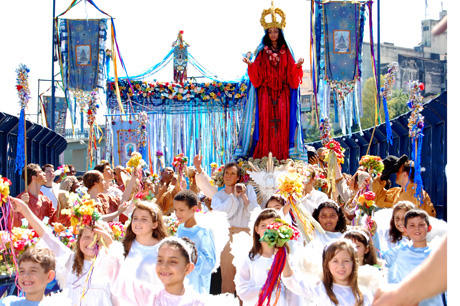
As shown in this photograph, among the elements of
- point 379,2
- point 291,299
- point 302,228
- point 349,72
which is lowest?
point 291,299

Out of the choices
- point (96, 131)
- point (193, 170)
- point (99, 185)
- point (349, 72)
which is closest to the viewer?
point (99, 185)

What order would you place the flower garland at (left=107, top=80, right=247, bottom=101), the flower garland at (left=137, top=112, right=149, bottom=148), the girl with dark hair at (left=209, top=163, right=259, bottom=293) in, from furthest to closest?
the flower garland at (left=107, top=80, right=247, bottom=101) < the flower garland at (left=137, top=112, right=149, bottom=148) < the girl with dark hair at (left=209, top=163, right=259, bottom=293)

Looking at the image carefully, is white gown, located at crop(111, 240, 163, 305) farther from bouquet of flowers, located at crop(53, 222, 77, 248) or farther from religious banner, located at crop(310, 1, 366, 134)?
religious banner, located at crop(310, 1, 366, 134)

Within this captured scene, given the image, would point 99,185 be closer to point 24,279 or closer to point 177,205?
point 177,205

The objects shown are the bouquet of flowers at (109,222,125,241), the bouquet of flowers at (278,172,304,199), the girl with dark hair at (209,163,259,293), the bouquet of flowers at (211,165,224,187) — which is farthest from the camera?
the bouquet of flowers at (211,165,224,187)

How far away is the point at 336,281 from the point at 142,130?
11.2 m

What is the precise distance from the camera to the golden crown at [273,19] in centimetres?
986

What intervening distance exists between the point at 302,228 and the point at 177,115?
35.4 feet

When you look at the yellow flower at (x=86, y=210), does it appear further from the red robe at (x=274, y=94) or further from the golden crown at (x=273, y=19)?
the golden crown at (x=273, y=19)

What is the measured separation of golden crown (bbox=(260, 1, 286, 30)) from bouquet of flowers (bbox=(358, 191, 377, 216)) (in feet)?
14.0

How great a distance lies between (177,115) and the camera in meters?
16.2

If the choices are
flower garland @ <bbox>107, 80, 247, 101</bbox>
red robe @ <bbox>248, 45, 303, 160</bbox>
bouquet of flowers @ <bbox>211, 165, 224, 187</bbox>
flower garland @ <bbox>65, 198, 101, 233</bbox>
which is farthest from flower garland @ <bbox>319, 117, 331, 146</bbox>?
flower garland @ <bbox>107, 80, 247, 101</bbox>

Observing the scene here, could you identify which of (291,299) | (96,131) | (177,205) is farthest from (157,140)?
(291,299)

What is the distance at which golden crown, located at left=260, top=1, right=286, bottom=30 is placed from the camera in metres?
9.86
